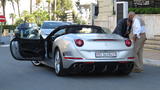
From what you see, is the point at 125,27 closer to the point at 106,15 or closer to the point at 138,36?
the point at 138,36

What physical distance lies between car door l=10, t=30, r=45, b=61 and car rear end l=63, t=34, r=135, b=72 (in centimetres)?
145

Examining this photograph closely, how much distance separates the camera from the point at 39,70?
417 inches

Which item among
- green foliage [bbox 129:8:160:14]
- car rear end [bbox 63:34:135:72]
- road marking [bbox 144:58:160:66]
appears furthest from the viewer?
green foliage [bbox 129:8:160:14]

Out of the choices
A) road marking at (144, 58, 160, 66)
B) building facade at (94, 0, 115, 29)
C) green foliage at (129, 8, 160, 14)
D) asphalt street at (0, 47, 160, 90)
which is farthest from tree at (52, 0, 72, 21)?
asphalt street at (0, 47, 160, 90)

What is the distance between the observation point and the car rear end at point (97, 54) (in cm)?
871

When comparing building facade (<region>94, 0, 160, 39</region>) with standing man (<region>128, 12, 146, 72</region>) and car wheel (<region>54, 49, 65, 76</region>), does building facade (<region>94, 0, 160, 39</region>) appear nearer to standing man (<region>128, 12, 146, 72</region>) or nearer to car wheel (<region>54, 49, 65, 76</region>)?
standing man (<region>128, 12, 146, 72</region>)

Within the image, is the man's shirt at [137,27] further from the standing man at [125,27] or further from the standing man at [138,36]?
the standing man at [125,27]

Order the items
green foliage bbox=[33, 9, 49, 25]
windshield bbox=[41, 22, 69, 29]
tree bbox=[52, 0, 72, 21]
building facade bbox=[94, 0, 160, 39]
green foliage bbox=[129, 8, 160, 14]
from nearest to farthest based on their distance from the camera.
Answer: building facade bbox=[94, 0, 160, 39], green foliage bbox=[129, 8, 160, 14], windshield bbox=[41, 22, 69, 29], green foliage bbox=[33, 9, 49, 25], tree bbox=[52, 0, 72, 21]

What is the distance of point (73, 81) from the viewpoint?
8.55 metres

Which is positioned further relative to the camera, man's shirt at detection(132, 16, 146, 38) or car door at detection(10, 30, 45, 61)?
car door at detection(10, 30, 45, 61)

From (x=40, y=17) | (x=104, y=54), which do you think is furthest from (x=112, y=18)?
(x=40, y=17)

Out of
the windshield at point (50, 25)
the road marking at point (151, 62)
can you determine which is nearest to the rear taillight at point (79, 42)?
the road marking at point (151, 62)

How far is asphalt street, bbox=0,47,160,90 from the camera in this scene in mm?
7789

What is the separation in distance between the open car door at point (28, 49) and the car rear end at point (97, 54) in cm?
144
